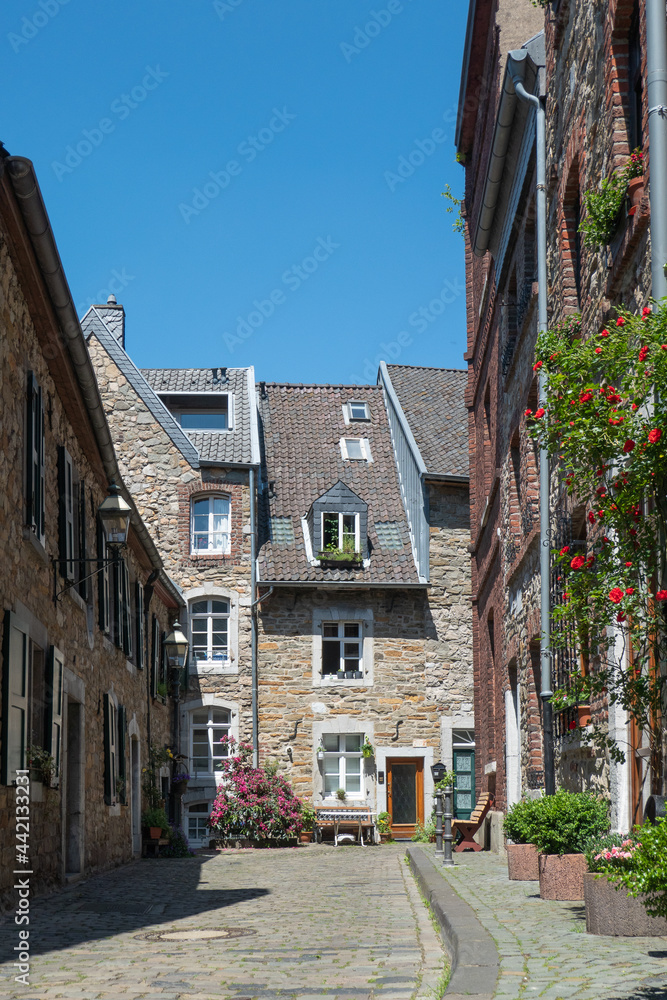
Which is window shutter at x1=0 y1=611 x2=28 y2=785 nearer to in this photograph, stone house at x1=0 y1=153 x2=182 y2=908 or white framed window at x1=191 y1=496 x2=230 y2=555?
stone house at x1=0 y1=153 x2=182 y2=908

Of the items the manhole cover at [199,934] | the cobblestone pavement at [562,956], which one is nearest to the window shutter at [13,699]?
the manhole cover at [199,934]

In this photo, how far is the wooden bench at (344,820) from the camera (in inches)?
950

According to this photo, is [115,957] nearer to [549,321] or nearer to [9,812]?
[9,812]

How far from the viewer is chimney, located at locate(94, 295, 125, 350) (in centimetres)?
2817

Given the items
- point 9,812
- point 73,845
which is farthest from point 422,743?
point 9,812

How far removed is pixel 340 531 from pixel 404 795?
591 cm

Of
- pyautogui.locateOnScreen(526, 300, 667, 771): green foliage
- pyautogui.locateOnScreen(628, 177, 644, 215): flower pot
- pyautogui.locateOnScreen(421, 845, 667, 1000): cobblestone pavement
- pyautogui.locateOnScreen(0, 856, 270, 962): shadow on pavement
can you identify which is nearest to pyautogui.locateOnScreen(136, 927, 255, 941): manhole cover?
pyautogui.locateOnScreen(0, 856, 270, 962): shadow on pavement

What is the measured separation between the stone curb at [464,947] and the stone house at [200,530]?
49.9 ft

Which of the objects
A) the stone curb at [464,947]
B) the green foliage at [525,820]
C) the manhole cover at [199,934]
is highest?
the green foliage at [525,820]

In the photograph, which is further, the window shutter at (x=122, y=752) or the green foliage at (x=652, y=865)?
the window shutter at (x=122, y=752)

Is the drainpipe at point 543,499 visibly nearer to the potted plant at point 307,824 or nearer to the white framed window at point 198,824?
the potted plant at point 307,824

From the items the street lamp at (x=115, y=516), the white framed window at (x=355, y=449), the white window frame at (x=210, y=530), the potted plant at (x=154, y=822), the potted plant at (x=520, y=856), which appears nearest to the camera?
the potted plant at (x=520, y=856)

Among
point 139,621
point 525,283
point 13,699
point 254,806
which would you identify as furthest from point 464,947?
point 254,806

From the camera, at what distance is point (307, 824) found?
24.2 m
